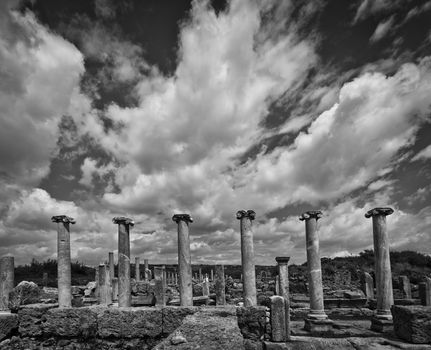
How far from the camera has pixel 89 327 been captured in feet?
28.4

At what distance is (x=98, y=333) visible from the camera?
8.59 metres

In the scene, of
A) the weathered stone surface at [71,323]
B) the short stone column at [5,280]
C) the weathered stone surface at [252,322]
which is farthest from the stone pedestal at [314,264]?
the short stone column at [5,280]

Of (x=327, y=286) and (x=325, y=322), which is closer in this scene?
(x=325, y=322)

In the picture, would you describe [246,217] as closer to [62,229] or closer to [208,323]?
[208,323]

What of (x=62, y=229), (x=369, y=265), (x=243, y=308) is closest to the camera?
(x=243, y=308)

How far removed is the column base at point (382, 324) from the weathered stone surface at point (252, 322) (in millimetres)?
4572

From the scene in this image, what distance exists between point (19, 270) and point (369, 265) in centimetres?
5238

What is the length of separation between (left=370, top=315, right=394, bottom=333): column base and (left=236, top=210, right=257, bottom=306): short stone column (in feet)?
12.7

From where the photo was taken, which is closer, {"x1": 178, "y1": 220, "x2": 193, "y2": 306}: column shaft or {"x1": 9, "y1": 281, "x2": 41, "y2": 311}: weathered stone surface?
{"x1": 9, "y1": 281, "x2": 41, "y2": 311}: weathered stone surface

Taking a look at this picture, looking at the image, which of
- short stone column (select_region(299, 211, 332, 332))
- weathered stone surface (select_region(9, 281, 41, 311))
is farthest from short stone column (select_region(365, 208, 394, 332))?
weathered stone surface (select_region(9, 281, 41, 311))

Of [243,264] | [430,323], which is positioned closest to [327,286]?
[243,264]

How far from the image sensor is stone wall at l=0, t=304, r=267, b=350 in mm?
8492

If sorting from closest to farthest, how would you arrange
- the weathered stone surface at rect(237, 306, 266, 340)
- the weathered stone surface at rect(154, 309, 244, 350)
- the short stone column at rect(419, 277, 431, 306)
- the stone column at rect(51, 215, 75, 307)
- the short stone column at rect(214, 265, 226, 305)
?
the weathered stone surface at rect(154, 309, 244, 350) < the weathered stone surface at rect(237, 306, 266, 340) < the stone column at rect(51, 215, 75, 307) < the short stone column at rect(419, 277, 431, 306) < the short stone column at rect(214, 265, 226, 305)

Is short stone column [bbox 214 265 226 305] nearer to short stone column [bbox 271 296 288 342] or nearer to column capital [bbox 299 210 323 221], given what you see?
column capital [bbox 299 210 323 221]
